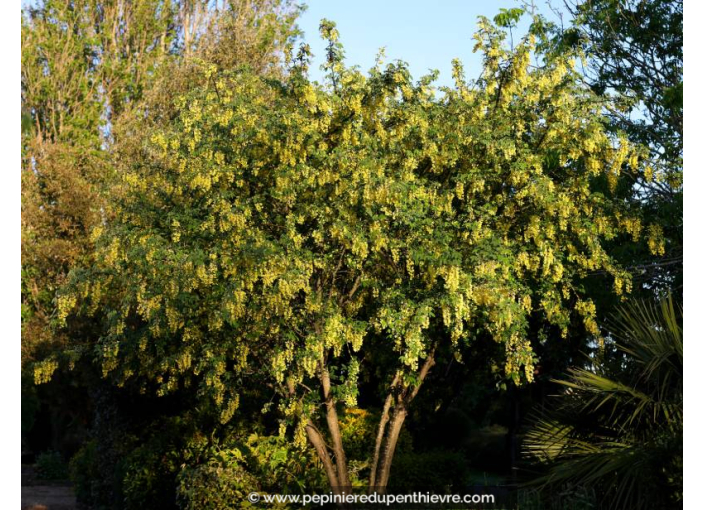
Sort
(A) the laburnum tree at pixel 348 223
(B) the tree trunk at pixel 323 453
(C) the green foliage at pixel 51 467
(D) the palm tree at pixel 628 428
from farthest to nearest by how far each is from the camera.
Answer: (C) the green foliage at pixel 51 467
(B) the tree trunk at pixel 323 453
(A) the laburnum tree at pixel 348 223
(D) the palm tree at pixel 628 428

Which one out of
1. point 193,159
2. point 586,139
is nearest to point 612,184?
point 586,139

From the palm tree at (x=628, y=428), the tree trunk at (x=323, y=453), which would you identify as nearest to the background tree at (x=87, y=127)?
the tree trunk at (x=323, y=453)

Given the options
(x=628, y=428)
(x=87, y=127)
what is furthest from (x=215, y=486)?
(x=87, y=127)

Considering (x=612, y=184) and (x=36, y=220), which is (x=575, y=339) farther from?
(x=36, y=220)

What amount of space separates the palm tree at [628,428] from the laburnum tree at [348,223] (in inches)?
36.0

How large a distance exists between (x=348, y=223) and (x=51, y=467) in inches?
742

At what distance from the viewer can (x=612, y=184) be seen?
37.3 feet

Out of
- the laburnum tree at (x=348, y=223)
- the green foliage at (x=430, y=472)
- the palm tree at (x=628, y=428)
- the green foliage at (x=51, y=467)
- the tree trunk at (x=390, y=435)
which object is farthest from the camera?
the green foliage at (x=51, y=467)

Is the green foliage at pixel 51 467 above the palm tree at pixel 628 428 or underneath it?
underneath

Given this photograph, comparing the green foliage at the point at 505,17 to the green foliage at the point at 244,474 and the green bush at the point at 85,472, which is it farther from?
the green bush at the point at 85,472

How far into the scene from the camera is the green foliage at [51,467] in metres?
25.1

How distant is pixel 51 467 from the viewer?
25484 mm

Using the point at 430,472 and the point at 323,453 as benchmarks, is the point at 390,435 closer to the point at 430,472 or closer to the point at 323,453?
the point at 323,453

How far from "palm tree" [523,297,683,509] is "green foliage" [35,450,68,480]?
719 inches
